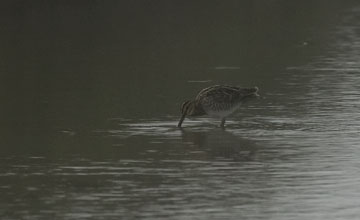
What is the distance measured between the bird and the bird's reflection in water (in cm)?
29

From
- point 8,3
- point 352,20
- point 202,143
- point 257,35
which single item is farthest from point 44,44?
point 202,143

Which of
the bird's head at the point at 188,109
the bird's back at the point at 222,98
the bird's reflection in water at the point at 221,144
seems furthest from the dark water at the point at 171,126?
the bird's back at the point at 222,98

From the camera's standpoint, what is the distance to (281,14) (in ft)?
132

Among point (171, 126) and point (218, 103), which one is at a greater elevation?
point (218, 103)

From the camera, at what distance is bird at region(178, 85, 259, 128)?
660 inches

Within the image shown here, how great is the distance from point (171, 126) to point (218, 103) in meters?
0.66

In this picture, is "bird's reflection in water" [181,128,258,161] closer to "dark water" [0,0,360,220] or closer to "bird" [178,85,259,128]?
"dark water" [0,0,360,220]

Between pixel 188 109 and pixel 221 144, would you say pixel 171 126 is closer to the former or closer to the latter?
pixel 188 109

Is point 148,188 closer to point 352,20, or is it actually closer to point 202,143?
point 202,143

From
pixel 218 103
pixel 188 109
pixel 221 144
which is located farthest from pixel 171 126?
pixel 221 144

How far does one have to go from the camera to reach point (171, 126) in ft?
54.9

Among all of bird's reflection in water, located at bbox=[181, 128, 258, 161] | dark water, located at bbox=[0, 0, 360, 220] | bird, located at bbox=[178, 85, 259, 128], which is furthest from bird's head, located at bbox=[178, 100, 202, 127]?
bird's reflection in water, located at bbox=[181, 128, 258, 161]

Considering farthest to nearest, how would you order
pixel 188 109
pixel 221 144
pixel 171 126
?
pixel 188 109
pixel 171 126
pixel 221 144

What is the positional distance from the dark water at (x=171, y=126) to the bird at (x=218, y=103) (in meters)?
0.21
